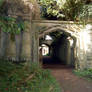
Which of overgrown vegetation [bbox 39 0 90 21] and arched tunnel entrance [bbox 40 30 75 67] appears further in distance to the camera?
arched tunnel entrance [bbox 40 30 75 67]

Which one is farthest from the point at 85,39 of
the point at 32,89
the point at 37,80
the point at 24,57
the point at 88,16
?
the point at 32,89

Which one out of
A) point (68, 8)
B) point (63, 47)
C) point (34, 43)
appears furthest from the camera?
point (63, 47)

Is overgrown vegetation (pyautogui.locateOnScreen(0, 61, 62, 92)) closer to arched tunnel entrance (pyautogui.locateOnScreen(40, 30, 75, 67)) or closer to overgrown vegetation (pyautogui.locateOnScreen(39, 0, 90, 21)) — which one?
arched tunnel entrance (pyautogui.locateOnScreen(40, 30, 75, 67))

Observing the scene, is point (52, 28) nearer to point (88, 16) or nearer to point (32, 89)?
point (88, 16)

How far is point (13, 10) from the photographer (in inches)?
324

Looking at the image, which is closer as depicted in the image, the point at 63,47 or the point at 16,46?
the point at 16,46

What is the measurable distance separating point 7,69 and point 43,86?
1588 millimetres

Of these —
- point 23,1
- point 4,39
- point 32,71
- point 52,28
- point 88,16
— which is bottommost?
point 32,71

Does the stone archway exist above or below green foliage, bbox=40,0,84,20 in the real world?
below

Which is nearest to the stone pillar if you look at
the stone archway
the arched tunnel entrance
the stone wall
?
the stone archway

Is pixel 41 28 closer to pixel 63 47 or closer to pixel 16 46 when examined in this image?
pixel 16 46

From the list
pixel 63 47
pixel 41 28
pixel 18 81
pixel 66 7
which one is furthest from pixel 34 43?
pixel 63 47

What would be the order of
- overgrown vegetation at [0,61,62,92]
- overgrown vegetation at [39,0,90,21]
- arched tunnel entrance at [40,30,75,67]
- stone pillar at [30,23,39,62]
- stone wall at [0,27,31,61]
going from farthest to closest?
arched tunnel entrance at [40,30,75,67], overgrown vegetation at [39,0,90,21], stone pillar at [30,23,39,62], stone wall at [0,27,31,61], overgrown vegetation at [0,61,62,92]

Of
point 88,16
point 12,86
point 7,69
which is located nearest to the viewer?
point 12,86
